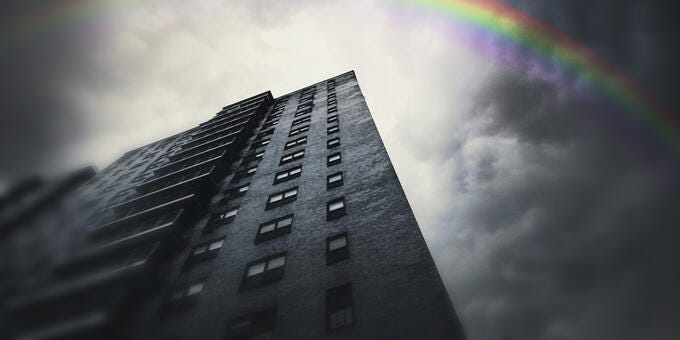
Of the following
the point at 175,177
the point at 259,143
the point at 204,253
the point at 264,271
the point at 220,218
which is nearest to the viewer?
the point at 264,271

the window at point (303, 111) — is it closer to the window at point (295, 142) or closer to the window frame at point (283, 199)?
the window at point (295, 142)

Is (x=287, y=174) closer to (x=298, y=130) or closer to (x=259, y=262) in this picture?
(x=259, y=262)

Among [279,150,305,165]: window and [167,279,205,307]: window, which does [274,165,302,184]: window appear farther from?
[167,279,205,307]: window

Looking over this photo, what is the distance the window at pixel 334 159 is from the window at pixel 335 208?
4788 mm

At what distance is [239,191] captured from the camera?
23.9m

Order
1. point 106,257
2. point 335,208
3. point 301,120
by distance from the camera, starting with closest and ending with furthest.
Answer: point 335,208 → point 106,257 → point 301,120

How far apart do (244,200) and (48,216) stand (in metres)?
10.7

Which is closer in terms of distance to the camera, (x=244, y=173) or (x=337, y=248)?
(x=337, y=248)

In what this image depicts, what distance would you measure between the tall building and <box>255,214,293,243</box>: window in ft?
0.25

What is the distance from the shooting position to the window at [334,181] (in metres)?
20.0

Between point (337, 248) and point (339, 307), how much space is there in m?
3.10

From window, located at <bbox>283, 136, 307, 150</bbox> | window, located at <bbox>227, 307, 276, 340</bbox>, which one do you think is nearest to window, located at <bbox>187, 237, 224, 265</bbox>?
window, located at <bbox>227, 307, 276, 340</bbox>

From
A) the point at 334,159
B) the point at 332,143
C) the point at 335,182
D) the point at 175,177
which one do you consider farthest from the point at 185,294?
the point at 175,177

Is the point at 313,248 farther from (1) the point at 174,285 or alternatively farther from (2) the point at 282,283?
(1) the point at 174,285
